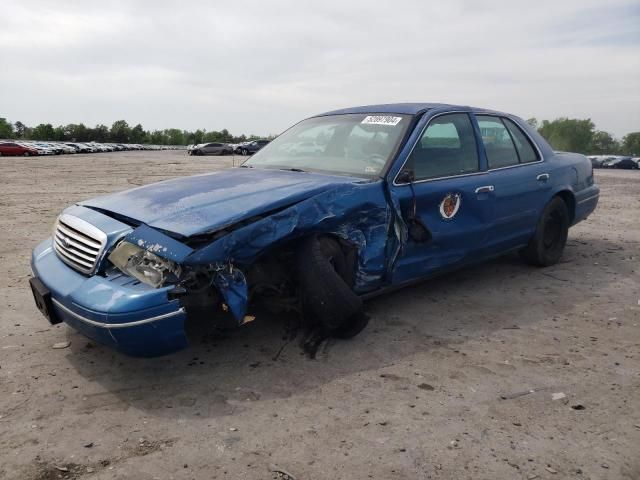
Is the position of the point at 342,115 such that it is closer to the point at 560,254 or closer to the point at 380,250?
the point at 380,250

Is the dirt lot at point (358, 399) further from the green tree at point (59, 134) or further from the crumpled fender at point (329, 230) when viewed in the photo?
the green tree at point (59, 134)

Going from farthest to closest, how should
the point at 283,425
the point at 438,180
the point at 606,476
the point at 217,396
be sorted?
1. the point at 438,180
2. the point at 217,396
3. the point at 283,425
4. the point at 606,476

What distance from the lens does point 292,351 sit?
326cm

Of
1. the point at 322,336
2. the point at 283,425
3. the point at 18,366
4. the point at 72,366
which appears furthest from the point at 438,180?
the point at 18,366

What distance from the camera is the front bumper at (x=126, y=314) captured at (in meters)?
2.55

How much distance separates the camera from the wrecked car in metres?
2.68

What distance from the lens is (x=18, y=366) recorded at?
10.0 ft

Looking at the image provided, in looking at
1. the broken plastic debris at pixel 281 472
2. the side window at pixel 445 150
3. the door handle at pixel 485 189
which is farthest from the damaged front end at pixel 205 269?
the door handle at pixel 485 189

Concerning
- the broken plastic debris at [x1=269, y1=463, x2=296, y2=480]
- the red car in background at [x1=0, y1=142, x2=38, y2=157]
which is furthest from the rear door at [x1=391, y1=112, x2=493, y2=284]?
the red car in background at [x1=0, y1=142, x2=38, y2=157]

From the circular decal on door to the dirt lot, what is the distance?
0.73 metres

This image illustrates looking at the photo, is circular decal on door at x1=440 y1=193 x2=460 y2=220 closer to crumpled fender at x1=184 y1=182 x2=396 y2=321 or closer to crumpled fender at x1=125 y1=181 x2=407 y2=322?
crumpled fender at x1=125 y1=181 x2=407 y2=322

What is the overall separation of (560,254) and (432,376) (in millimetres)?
3066

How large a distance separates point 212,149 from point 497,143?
42.7 meters

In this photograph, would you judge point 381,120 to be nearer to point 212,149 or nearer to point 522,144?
point 522,144
